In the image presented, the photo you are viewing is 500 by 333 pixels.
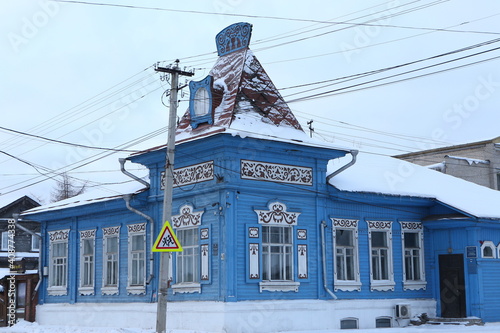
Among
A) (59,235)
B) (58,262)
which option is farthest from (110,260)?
(59,235)

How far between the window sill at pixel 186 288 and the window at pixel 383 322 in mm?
5325

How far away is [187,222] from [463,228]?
26.4 ft

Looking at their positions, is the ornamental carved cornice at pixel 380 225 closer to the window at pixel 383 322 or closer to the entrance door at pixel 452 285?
the entrance door at pixel 452 285

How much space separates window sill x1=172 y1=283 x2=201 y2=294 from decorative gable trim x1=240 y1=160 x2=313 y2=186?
3.00m

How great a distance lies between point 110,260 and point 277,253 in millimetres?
6239

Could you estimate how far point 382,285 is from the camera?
20.3m

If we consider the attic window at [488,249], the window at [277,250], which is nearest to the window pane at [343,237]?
the window at [277,250]

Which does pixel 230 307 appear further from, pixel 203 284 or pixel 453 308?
pixel 453 308

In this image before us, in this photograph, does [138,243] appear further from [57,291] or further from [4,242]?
[4,242]

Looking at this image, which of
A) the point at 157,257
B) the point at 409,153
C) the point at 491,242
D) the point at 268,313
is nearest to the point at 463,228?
the point at 491,242

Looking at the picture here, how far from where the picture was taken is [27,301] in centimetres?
2486

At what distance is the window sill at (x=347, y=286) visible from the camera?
1922cm

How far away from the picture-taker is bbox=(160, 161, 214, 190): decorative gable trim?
1806 centimetres

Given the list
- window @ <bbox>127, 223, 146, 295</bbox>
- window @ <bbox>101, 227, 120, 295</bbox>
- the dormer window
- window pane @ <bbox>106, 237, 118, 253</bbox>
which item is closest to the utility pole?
the dormer window
